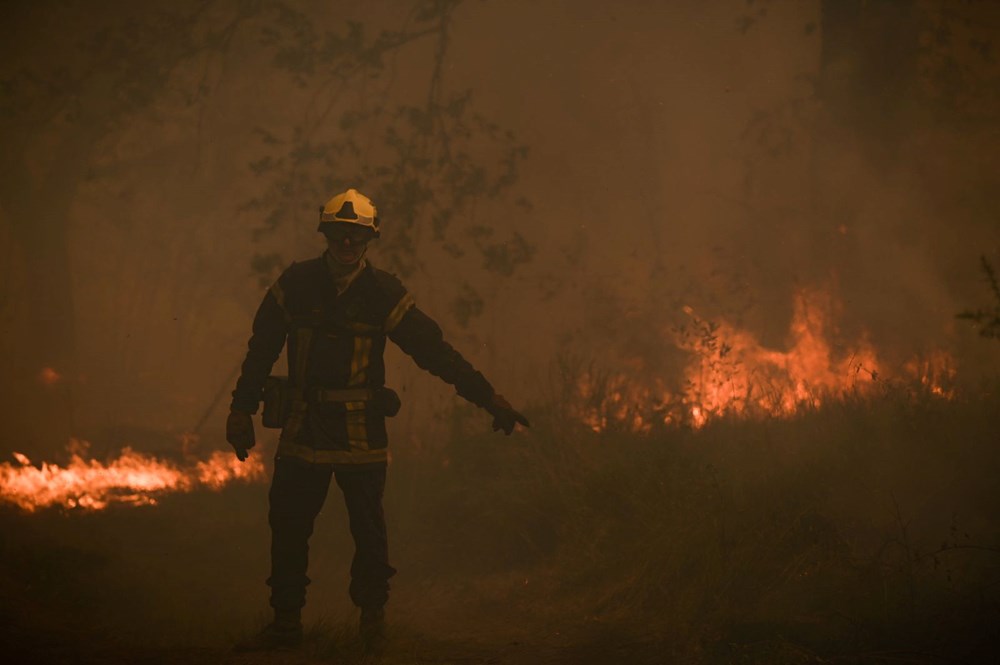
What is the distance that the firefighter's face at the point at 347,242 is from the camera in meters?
4.29

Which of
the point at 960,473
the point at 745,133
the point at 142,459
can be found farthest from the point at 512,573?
the point at 745,133

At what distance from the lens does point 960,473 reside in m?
5.39

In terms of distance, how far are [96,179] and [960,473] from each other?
7.15 metres

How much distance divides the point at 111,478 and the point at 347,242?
4303 millimetres

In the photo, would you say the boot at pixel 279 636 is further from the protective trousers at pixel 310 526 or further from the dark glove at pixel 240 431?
the dark glove at pixel 240 431

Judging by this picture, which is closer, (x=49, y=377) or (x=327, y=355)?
(x=327, y=355)

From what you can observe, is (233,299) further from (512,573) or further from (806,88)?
(806,88)

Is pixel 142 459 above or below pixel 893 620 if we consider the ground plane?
above

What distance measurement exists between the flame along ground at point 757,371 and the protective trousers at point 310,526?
3222mm

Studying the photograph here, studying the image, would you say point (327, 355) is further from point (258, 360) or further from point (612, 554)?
point (612, 554)

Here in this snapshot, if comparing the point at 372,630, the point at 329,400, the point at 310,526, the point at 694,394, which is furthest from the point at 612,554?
the point at 694,394

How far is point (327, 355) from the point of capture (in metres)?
4.28

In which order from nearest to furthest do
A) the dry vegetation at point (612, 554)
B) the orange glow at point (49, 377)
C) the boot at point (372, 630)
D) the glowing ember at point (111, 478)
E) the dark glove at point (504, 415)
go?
the dry vegetation at point (612, 554) → the boot at point (372, 630) → the dark glove at point (504, 415) → the glowing ember at point (111, 478) → the orange glow at point (49, 377)

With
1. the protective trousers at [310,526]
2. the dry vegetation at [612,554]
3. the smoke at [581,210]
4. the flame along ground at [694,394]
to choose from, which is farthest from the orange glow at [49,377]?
the protective trousers at [310,526]
